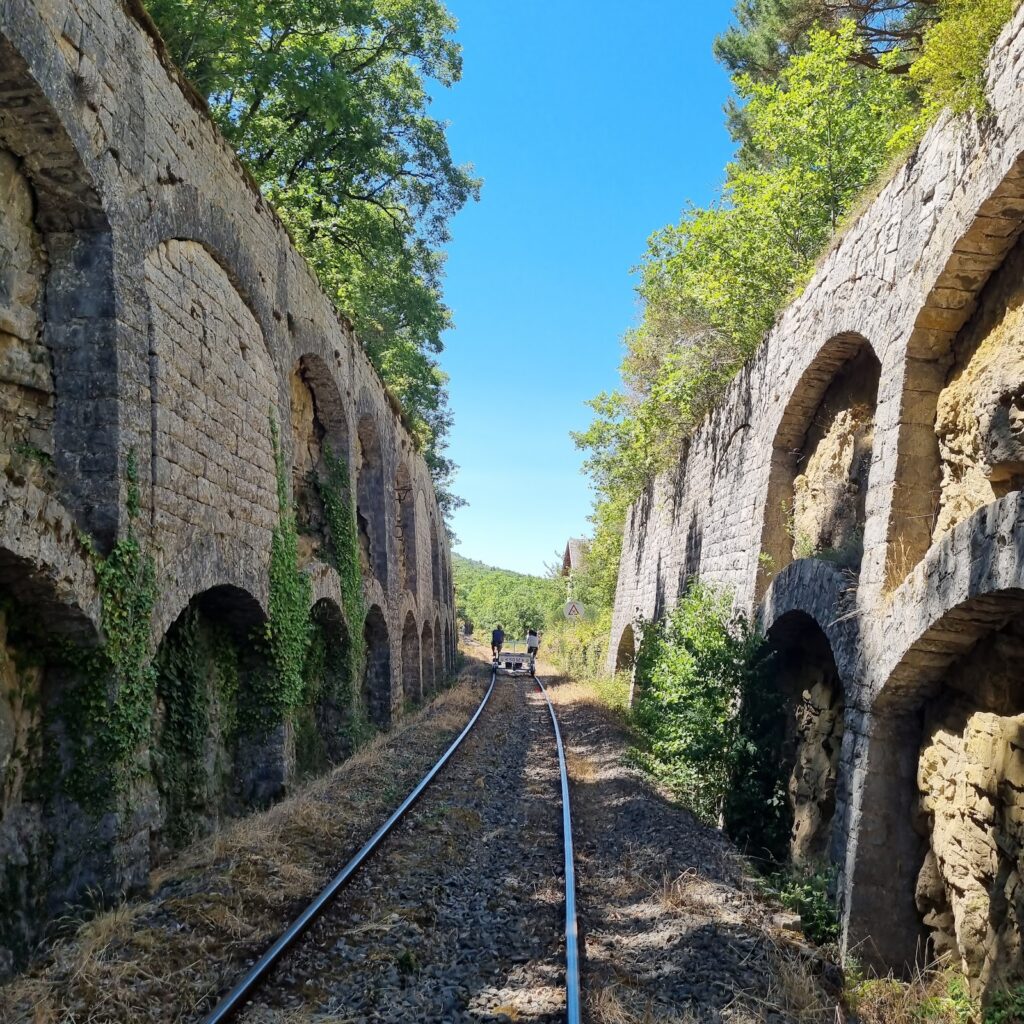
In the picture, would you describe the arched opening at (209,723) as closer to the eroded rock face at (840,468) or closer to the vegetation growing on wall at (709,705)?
the vegetation growing on wall at (709,705)

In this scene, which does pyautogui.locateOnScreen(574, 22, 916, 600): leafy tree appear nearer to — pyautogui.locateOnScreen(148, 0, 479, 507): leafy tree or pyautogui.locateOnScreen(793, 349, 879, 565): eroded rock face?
pyautogui.locateOnScreen(793, 349, 879, 565): eroded rock face

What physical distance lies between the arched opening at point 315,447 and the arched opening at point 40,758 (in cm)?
494

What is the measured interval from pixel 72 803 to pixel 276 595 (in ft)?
11.4

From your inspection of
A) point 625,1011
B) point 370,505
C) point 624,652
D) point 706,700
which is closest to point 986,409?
point 625,1011

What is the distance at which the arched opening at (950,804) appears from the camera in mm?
4379

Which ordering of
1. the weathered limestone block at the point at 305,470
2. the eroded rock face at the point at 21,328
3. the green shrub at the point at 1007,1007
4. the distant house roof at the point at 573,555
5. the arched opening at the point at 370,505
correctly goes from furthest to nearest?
the distant house roof at the point at 573,555 → the arched opening at the point at 370,505 → the weathered limestone block at the point at 305,470 → the eroded rock face at the point at 21,328 → the green shrub at the point at 1007,1007

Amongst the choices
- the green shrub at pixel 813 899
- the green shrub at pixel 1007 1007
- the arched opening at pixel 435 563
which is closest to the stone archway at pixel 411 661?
the arched opening at pixel 435 563

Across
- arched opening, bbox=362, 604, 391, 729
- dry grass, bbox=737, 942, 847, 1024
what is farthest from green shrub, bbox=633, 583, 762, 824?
arched opening, bbox=362, 604, 391, 729

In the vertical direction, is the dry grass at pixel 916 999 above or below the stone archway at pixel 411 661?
above

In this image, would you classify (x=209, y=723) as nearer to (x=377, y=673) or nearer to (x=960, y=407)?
(x=377, y=673)

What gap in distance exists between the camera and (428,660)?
21375 mm

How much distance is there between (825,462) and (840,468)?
302 mm

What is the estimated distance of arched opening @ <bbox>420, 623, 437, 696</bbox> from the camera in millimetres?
20641

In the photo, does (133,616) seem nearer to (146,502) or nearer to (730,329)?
(146,502)
